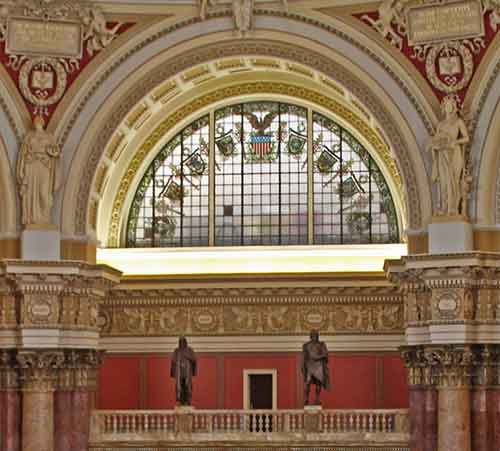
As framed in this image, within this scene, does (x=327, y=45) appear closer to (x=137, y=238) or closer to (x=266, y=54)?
(x=266, y=54)

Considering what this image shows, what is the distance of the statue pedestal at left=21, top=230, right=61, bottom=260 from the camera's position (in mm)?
35906

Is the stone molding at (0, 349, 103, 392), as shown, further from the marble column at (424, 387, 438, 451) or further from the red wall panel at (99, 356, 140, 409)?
the marble column at (424, 387, 438, 451)

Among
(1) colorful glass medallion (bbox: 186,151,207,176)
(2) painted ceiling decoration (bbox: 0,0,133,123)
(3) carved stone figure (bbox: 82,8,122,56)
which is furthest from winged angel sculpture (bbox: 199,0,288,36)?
(1) colorful glass medallion (bbox: 186,151,207,176)

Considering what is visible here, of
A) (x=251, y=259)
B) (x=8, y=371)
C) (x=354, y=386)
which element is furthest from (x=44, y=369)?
(x=354, y=386)

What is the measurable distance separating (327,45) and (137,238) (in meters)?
7.91

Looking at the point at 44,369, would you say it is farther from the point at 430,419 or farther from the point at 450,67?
the point at 450,67

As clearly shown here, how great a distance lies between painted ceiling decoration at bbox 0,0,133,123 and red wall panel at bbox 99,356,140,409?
6852 mm

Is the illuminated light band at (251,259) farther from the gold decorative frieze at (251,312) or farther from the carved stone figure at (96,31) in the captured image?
the carved stone figure at (96,31)

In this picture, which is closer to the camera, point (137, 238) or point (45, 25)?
point (45, 25)

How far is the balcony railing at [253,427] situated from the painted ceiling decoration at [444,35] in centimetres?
767

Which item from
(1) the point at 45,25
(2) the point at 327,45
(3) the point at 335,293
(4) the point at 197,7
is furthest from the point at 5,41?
(3) the point at 335,293

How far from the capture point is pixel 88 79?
3700 cm

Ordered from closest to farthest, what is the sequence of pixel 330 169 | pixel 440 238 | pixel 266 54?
1. pixel 440 238
2. pixel 266 54
3. pixel 330 169

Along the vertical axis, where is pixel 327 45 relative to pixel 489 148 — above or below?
above
